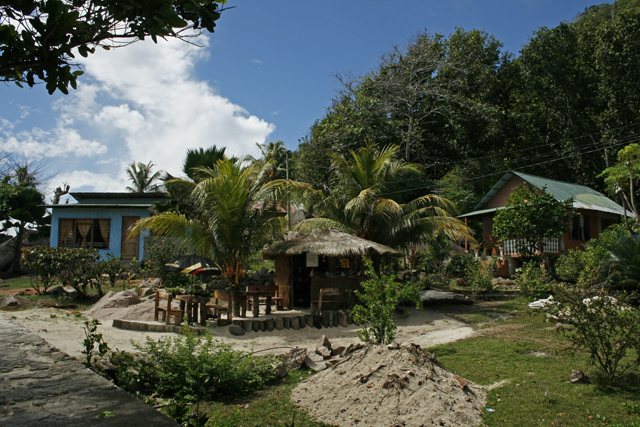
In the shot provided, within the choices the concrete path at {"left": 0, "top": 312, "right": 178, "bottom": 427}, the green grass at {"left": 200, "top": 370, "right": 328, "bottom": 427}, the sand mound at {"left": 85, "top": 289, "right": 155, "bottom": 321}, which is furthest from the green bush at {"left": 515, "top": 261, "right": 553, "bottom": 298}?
the concrete path at {"left": 0, "top": 312, "right": 178, "bottom": 427}

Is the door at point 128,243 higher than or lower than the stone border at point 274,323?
higher

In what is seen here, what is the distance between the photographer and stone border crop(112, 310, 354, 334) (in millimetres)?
10203

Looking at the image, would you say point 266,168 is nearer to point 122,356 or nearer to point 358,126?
point 122,356

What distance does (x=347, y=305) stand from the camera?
13.4 meters

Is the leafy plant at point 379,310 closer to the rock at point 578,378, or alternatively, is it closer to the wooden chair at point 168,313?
the rock at point 578,378

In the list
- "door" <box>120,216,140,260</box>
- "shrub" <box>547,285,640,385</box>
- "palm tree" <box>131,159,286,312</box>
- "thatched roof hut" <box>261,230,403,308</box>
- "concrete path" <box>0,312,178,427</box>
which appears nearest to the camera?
"concrete path" <box>0,312,178,427</box>

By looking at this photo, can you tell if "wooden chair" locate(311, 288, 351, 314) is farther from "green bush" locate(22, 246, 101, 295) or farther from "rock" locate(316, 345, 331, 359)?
"green bush" locate(22, 246, 101, 295)

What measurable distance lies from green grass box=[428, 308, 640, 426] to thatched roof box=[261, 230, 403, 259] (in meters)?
4.56

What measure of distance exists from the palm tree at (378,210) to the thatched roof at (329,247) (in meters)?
1.94

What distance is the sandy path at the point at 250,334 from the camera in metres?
8.91

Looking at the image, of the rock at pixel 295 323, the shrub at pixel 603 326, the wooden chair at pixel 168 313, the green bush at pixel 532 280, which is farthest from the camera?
the green bush at pixel 532 280

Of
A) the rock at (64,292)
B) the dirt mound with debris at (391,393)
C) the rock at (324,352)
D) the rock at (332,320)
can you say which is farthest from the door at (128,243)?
the dirt mound with debris at (391,393)

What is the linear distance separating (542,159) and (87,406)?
96.9 ft

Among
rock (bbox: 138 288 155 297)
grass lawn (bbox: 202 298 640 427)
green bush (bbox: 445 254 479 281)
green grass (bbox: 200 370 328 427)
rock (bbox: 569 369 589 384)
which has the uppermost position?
green bush (bbox: 445 254 479 281)
